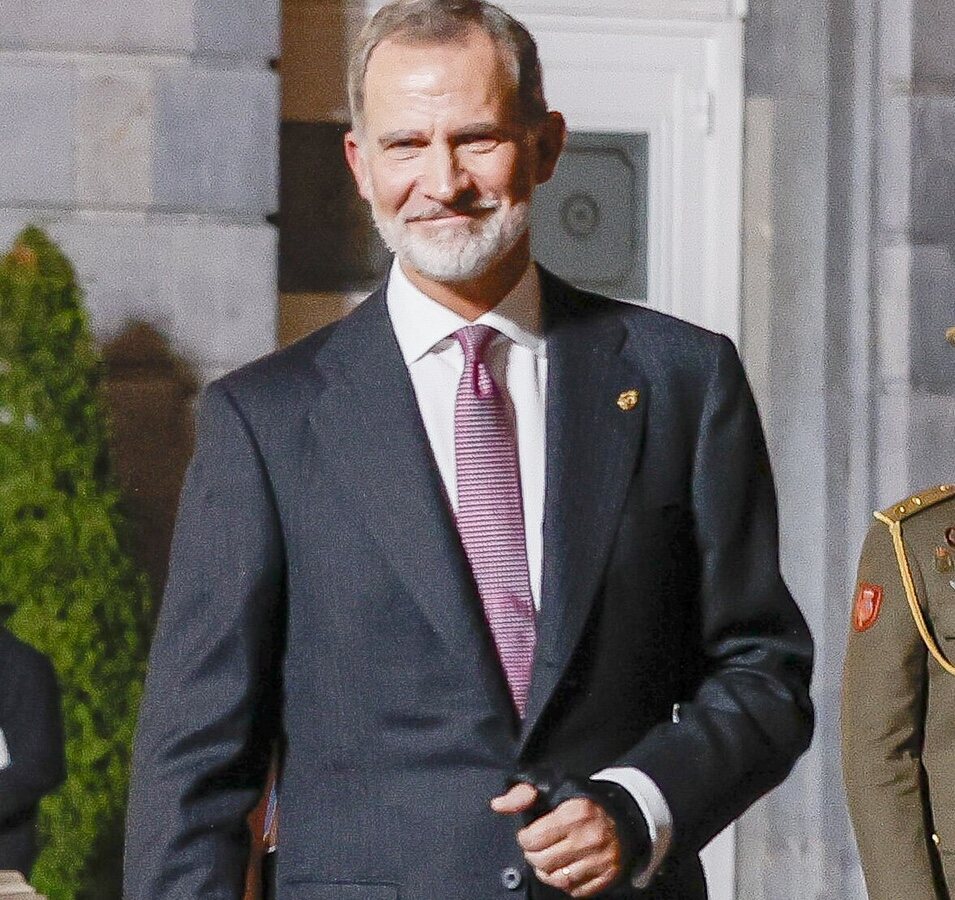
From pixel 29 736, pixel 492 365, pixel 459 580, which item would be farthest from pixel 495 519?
pixel 29 736

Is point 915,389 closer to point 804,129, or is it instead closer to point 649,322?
point 804,129

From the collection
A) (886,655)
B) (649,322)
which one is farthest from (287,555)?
(886,655)

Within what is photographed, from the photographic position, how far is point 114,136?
4426 millimetres

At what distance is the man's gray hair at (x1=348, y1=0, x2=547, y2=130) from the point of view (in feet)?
6.92

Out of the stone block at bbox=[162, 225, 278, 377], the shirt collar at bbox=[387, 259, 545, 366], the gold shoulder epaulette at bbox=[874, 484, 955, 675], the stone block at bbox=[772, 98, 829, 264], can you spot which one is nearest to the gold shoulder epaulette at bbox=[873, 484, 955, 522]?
the gold shoulder epaulette at bbox=[874, 484, 955, 675]

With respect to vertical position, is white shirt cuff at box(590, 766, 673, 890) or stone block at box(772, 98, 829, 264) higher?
stone block at box(772, 98, 829, 264)

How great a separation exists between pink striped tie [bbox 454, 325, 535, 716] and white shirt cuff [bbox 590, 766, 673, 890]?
A: 0.12m

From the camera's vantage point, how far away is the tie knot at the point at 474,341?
2.14 metres

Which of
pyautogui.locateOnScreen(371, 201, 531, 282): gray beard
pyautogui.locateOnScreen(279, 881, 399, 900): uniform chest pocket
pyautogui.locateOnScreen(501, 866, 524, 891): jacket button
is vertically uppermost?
pyautogui.locateOnScreen(371, 201, 531, 282): gray beard

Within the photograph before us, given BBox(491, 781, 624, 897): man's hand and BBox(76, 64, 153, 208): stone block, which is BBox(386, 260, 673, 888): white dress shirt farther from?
BBox(76, 64, 153, 208): stone block

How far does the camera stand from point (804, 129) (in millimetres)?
5113

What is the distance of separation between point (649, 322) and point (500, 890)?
2.14 ft

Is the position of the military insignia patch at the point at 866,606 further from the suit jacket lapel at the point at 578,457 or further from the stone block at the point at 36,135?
the stone block at the point at 36,135

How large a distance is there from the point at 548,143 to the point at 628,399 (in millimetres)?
292
